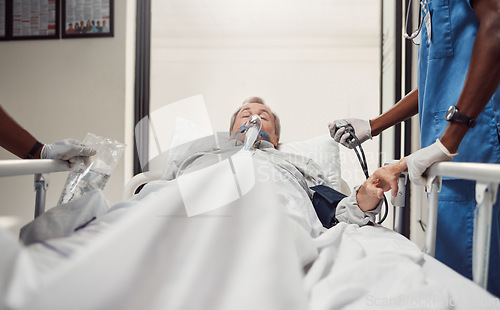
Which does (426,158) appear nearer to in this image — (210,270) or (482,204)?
(482,204)

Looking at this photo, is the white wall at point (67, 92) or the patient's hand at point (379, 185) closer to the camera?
the patient's hand at point (379, 185)

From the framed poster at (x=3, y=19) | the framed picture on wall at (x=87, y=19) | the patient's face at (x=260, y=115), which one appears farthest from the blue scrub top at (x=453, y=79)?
the framed poster at (x=3, y=19)

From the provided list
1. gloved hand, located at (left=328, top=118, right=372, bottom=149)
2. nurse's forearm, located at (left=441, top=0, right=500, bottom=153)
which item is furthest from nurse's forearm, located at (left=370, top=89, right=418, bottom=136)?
nurse's forearm, located at (left=441, top=0, right=500, bottom=153)

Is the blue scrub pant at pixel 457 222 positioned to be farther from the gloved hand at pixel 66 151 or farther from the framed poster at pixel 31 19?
the framed poster at pixel 31 19

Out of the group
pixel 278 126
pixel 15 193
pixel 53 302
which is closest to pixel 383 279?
pixel 53 302

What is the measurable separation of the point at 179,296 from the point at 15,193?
231cm

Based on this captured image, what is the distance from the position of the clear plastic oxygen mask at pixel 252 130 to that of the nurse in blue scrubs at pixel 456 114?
726mm

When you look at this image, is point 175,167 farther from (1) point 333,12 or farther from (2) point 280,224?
(1) point 333,12

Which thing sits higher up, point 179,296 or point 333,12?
point 333,12

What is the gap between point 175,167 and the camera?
1563mm

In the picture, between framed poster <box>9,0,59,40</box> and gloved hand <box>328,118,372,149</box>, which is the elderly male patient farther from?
framed poster <box>9,0,59,40</box>

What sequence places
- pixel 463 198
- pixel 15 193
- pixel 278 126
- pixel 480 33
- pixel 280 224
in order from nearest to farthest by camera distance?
pixel 280 224 < pixel 480 33 < pixel 463 198 < pixel 278 126 < pixel 15 193

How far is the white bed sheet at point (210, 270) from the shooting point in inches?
14.6

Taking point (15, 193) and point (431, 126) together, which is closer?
point (431, 126)
